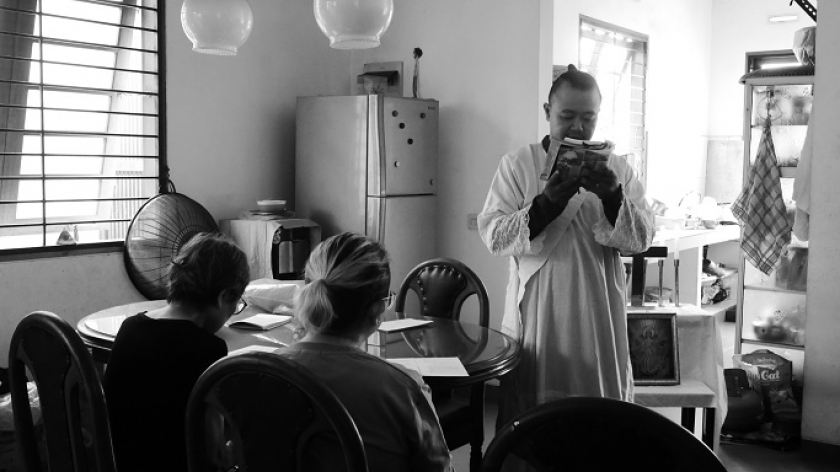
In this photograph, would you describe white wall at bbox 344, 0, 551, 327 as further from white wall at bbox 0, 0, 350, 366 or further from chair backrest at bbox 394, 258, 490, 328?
chair backrest at bbox 394, 258, 490, 328

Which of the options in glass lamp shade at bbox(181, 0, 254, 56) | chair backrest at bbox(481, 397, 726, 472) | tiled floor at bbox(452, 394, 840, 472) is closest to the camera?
chair backrest at bbox(481, 397, 726, 472)

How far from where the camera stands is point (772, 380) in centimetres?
395

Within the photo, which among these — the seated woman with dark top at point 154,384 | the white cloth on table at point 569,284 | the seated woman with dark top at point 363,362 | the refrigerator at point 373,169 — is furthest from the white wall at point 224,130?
the seated woman with dark top at point 363,362

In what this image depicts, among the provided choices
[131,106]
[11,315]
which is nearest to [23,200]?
[11,315]

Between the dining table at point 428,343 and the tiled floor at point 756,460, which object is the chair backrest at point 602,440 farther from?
the tiled floor at point 756,460

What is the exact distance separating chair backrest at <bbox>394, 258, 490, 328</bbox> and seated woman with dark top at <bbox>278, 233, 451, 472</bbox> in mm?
1324

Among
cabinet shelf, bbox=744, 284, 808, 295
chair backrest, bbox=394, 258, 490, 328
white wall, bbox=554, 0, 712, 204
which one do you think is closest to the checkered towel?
cabinet shelf, bbox=744, 284, 808, 295

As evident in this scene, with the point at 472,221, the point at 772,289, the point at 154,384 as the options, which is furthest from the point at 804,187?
the point at 154,384

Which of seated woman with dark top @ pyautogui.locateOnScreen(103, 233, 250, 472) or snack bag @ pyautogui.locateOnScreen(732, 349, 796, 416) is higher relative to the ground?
seated woman with dark top @ pyautogui.locateOnScreen(103, 233, 250, 472)

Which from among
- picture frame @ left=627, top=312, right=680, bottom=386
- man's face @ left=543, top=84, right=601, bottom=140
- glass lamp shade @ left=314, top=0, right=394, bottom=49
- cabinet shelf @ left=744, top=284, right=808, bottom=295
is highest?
glass lamp shade @ left=314, top=0, right=394, bottom=49

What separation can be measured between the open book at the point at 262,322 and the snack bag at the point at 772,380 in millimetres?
2380

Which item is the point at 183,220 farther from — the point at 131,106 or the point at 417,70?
the point at 417,70

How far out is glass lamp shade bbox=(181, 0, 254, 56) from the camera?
2617 millimetres

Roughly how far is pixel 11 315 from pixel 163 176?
0.97 m
